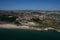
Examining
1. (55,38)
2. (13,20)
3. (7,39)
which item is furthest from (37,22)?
(7,39)

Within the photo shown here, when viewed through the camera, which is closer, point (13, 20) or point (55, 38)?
point (55, 38)

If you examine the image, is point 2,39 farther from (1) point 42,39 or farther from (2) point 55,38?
(2) point 55,38

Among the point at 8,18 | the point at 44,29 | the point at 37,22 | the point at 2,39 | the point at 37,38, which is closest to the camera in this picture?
the point at 2,39

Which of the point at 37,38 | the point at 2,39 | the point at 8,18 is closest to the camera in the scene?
the point at 2,39

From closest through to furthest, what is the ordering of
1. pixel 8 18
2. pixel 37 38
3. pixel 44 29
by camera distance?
pixel 37 38
pixel 44 29
pixel 8 18

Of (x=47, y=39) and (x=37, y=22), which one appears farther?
(x=37, y=22)

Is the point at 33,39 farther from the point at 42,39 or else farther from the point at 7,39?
the point at 7,39

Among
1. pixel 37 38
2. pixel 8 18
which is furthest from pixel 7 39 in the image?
pixel 8 18

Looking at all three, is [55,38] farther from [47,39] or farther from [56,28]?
[56,28]
